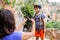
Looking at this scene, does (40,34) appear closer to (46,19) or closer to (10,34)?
(46,19)

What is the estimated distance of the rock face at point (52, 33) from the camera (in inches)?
57.4

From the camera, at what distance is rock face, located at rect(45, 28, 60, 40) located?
1.46m

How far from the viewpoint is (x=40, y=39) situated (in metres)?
1.48

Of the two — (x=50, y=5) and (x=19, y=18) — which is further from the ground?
(x=50, y=5)

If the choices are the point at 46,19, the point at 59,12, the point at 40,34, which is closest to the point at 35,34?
the point at 40,34

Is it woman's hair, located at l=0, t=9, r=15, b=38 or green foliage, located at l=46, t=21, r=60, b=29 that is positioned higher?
woman's hair, located at l=0, t=9, r=15, b=38

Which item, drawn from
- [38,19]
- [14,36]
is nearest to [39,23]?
[38,19]

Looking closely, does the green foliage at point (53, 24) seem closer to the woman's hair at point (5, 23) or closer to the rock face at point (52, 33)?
the rock face at point (52, 33)

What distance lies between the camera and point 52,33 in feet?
4.81

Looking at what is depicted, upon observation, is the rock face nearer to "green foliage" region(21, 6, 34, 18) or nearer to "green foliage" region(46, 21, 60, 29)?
"green foliage" region(46, 21, 60, 29)

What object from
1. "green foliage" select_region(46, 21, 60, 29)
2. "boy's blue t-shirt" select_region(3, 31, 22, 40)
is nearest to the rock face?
"green foliage" select_region(46, 21, 60, 29)

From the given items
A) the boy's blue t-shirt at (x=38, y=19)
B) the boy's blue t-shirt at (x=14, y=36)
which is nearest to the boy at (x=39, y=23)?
the boy's blue t-shirt at (x=38, y=19)

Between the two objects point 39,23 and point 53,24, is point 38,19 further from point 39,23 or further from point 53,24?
point 53,24

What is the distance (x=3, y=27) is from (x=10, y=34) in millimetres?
62
